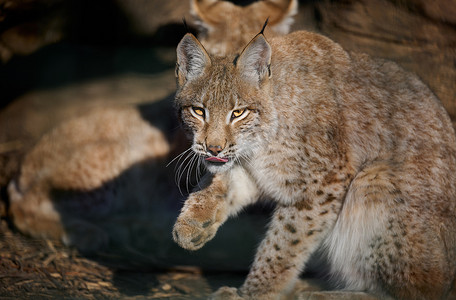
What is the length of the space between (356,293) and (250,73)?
56.8 inches

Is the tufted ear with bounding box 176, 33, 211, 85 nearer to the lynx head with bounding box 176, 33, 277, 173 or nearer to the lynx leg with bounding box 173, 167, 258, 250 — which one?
the lynx head with bounding box 176, 33, 277, 173

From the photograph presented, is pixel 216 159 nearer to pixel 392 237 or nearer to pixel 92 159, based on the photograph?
pixel 392 237

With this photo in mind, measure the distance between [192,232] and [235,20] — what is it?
1951 mm

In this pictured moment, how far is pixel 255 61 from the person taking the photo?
9.93 ft

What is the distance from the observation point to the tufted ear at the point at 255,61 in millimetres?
2957

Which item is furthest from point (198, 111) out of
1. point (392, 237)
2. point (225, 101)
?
point (392, 237)

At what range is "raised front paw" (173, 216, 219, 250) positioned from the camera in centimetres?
303

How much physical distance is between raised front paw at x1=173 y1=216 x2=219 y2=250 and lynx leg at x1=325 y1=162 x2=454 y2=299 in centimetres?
80

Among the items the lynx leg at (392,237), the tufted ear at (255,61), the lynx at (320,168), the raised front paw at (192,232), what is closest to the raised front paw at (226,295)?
the lynx at (320,168)

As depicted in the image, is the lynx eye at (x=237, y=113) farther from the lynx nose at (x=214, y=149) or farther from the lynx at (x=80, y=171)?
the lynx at (x=80, y=171)

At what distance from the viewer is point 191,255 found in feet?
13.4

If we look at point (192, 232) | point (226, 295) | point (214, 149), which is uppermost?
point (214, 149)

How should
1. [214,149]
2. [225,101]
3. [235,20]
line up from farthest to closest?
[235,20]
[225,101]
[214,149]

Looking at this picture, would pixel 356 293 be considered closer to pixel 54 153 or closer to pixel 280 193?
pixel 280 193
